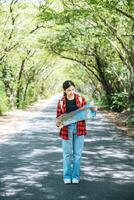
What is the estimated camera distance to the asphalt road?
25.5ft

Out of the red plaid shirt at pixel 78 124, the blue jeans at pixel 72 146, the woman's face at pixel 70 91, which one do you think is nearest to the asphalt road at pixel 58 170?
the blue jeans at pixel 72 146

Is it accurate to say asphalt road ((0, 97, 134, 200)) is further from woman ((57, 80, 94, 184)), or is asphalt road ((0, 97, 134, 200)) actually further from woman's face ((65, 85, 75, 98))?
woman's face ((65, 85, 75, 98))

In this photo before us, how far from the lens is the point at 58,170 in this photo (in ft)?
32.7

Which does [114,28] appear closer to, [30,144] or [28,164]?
[30,144]

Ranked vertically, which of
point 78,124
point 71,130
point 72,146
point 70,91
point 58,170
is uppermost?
point 70,91

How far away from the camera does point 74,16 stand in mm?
20219

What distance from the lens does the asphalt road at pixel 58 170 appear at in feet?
25.5

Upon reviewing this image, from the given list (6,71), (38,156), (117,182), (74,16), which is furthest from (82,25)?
(117,182)

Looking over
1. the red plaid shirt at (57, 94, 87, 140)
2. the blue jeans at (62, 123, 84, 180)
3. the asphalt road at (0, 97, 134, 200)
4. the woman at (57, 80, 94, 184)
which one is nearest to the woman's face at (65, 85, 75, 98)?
the woman at (57, 80, 94, 184)

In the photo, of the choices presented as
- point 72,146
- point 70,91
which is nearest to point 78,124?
point 72,146

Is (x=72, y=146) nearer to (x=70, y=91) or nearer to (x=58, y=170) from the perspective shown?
(x=70, y=91)

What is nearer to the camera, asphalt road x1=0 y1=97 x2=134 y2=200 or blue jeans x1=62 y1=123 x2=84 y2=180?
asphalt road x1=0 y1=97 x2=134 y2=200

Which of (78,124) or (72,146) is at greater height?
(78,124)

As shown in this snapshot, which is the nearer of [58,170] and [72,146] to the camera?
[72,146]
